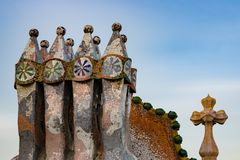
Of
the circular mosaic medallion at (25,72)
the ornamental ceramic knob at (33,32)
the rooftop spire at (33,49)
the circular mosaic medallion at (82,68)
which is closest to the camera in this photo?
the circular mosaic medallion at (82,68)

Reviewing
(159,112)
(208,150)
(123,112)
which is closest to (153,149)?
(159,112)

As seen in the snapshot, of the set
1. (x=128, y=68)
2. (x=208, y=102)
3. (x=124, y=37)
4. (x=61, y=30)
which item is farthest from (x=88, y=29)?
(x=208, y=102)

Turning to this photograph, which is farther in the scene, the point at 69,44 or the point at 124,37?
the point at 69,44

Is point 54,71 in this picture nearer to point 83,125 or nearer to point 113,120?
point 83,125

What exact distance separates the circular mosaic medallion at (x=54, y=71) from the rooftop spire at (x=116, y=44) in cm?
62

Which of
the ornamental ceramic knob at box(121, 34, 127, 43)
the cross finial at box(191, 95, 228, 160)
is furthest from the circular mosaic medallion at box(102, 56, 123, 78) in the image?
the cross finial at box(191, 95, 228, 160)

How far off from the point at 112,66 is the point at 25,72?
121 centimetres

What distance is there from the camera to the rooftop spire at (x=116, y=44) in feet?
29.7

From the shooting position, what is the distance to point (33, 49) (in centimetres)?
938

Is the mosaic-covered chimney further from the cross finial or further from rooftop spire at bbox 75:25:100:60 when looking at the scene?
the cross finial

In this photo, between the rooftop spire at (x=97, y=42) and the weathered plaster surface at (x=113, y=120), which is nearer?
the weathered plaster surface at (x=113, y=120)

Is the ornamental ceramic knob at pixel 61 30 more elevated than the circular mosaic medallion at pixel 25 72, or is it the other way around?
the ornamental ceramic knob at pixel 61 30

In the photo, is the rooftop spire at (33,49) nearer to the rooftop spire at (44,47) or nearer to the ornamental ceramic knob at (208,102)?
the rooftop spire at (44,47)

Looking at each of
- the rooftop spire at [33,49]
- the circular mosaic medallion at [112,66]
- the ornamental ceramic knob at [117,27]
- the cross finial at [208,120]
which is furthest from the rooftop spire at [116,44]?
the cross finial at [208,120]
